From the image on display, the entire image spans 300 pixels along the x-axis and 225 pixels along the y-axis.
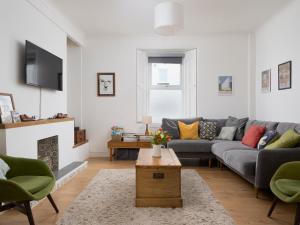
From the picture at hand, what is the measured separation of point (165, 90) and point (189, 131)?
1437 mm

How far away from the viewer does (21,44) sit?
318 cm

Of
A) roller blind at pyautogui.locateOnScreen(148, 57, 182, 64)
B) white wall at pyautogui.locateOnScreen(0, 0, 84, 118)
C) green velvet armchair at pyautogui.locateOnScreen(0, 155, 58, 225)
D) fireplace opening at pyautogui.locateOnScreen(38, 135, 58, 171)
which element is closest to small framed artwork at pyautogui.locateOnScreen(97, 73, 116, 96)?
roller blind at pyautogui.locateOnScreen(148, 57, 182, 64)

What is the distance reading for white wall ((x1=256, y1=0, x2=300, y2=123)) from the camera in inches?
148

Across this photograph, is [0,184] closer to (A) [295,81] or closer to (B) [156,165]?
(B) [156,165]

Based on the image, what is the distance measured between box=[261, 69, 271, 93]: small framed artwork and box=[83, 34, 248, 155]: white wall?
22.0 inches

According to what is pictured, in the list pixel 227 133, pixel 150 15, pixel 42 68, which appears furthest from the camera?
pixel 227 133

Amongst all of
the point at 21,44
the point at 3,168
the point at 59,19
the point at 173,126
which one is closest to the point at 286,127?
the point at 173,126

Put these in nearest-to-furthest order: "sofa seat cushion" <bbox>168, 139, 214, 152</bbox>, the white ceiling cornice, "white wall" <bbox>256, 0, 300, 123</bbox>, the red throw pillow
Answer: the white ceiling cornice < "white wall" <bbox>256, 0, 300, 123</bbox> < the red throw pillow < "sofa seat cushion" <bbox>168, 139, 214, 152</bbox>

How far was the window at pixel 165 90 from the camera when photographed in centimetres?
607

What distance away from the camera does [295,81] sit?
3781 mm

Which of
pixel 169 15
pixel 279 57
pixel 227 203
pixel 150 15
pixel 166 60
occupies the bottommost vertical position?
pixel 227 203

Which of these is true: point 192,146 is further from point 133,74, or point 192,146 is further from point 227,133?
point 133,74

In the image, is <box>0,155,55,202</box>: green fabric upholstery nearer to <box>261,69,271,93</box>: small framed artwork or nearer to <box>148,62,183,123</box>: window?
<box>148,62,183,123</box>: window

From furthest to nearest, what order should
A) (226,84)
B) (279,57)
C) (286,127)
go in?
1. (226,84)
2. (279,57)
3. (286,127)
